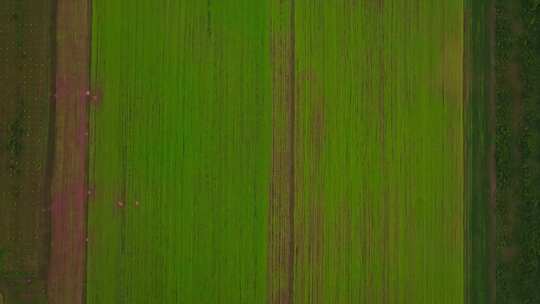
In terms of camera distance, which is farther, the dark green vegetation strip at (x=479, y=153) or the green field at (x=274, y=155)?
the dark green vegetation strip at (x=479, y=153)

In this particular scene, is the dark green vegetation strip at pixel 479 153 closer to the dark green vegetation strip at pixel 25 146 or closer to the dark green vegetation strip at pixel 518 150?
the dark green vegetation strip at pixel 518 150

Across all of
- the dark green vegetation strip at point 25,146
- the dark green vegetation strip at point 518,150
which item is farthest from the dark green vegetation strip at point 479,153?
the dark green vegetation strip at point 25,146

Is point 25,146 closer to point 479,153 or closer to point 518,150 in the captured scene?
point 479,153

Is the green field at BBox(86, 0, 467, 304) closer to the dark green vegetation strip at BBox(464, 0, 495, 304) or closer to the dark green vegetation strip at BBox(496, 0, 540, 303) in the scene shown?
the dark green vegetation strip at BBox(464, 0, 495, 304)

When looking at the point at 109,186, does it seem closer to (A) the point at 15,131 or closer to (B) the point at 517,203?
(A) the point at 15,131

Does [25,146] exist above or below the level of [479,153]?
above

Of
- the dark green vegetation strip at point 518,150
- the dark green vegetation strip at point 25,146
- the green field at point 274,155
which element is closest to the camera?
the dark green vegetation strip at point 25,146

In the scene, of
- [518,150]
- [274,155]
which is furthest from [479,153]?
[274,155]

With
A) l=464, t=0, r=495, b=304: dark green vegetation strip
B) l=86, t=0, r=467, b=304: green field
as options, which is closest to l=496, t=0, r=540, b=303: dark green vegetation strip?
l=464, t=0, r=495, b=304: dark green vegetation strip
